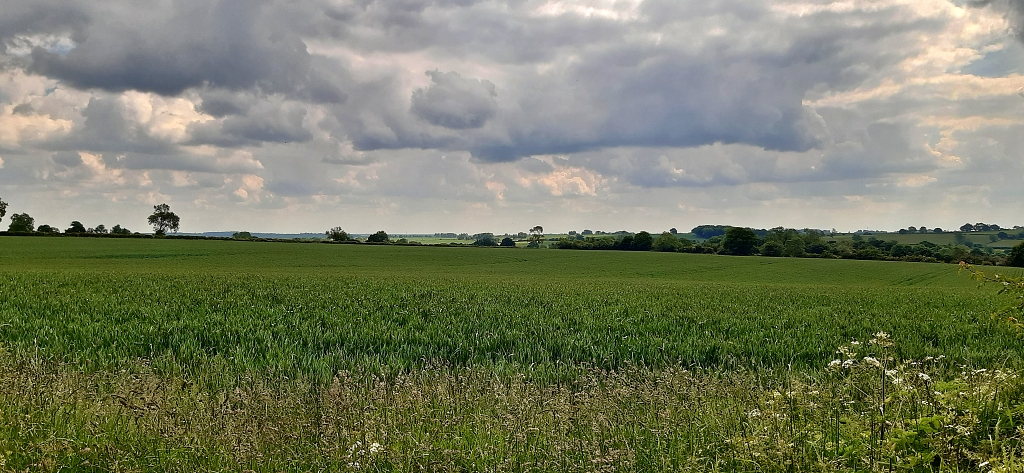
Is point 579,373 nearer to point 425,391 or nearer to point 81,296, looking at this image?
point 425,391

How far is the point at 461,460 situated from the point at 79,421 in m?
4.34

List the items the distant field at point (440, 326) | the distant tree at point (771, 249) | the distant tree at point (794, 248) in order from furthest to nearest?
the distant tree at point (771, 249), the distant tree at point (794, 248), the distant field at point (440, 326)

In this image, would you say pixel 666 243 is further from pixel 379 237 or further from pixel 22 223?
pixel 22 223

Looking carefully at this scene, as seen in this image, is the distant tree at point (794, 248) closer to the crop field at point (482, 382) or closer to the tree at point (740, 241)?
the tree at point (740, 241)

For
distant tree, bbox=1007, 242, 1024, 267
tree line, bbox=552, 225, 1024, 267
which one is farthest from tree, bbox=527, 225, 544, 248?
distant tree, bbox=1007, 242, 1024, 267

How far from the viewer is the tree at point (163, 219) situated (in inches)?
6058

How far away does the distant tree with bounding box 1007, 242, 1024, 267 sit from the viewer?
289 feet

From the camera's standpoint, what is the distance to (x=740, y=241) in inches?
4675

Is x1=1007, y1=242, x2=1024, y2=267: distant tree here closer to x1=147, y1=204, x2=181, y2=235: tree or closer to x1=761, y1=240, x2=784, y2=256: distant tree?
x1=761, y1=240, x2=784, y2=256: distant tree

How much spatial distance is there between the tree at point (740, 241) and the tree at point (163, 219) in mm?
148995

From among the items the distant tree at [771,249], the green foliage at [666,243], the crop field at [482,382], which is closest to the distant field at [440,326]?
the crop field at [482,382]

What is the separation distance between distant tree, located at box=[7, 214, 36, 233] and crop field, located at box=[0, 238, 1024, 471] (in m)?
146

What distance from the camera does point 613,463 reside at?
16.7ft

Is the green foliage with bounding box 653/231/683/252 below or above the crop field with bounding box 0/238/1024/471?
above
